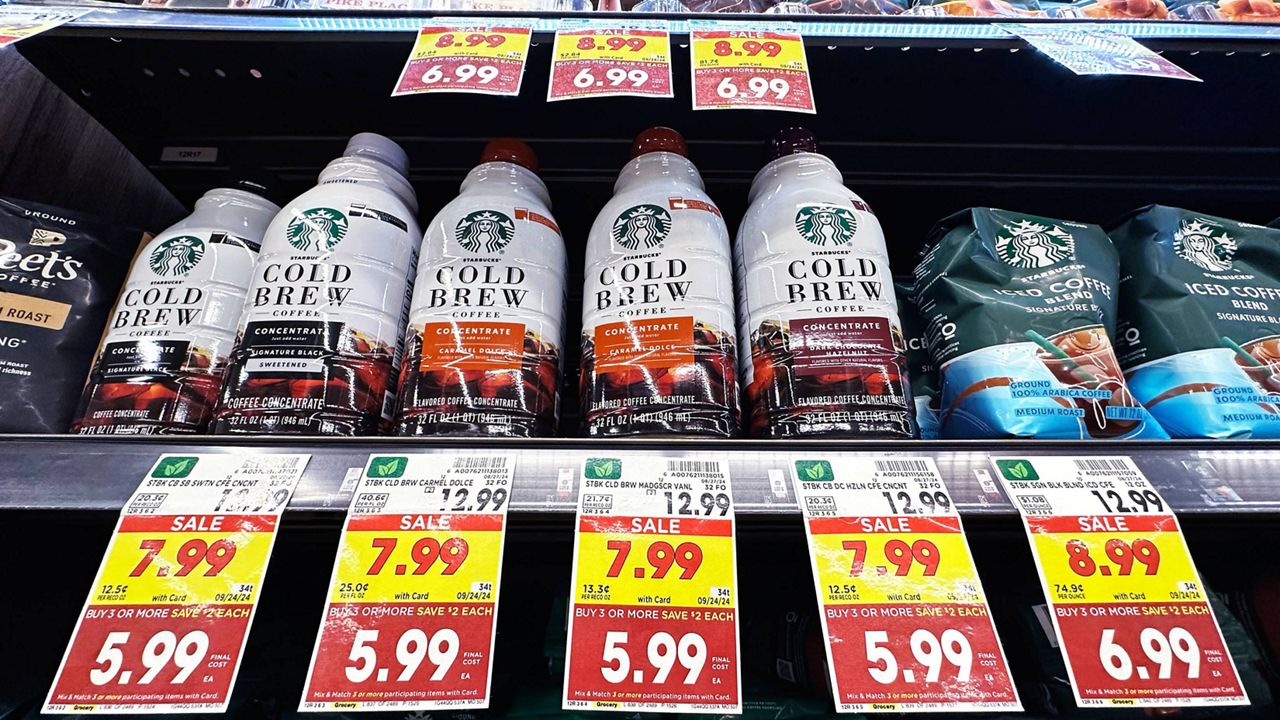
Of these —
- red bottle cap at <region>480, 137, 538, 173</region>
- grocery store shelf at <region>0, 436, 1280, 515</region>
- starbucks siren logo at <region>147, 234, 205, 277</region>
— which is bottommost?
grocery store shelf at <region>0, 436, 1280, 515</region>

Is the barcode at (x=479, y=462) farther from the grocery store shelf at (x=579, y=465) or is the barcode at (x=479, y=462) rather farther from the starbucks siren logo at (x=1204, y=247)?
the starbucks siren logo at (x=1204, y=247)

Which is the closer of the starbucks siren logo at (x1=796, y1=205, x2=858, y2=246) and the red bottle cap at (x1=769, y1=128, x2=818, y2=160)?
the starbucks siren logo at (x1=796, y1=205, x2=858, y2=246)

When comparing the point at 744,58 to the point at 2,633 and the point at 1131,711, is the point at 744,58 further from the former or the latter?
the point at 2,633

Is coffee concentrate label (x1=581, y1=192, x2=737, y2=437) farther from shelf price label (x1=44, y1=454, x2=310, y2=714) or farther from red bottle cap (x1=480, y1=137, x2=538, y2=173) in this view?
shelf price label (x1=44, y1=454, x2=310, y2=714)

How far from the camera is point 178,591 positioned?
555 mm

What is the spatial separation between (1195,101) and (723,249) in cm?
83

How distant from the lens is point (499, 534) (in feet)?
1.89

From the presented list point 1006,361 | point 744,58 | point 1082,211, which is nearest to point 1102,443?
point 1006,361

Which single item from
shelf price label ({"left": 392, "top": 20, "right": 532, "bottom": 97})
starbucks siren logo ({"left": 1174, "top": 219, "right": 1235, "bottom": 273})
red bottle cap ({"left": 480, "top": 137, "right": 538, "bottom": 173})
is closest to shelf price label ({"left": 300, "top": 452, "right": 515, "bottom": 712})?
shelf price label ({"left": 392, "top": 20, "right": 532, "bottom": 97})

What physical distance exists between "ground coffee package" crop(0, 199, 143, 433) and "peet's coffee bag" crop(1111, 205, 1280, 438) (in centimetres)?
129

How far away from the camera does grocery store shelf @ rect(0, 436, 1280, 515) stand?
1.98ft

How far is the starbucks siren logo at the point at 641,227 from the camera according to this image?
840 millimetres

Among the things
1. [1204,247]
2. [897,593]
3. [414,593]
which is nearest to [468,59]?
[414,593]

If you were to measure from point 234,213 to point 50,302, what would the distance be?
237 millimetres
